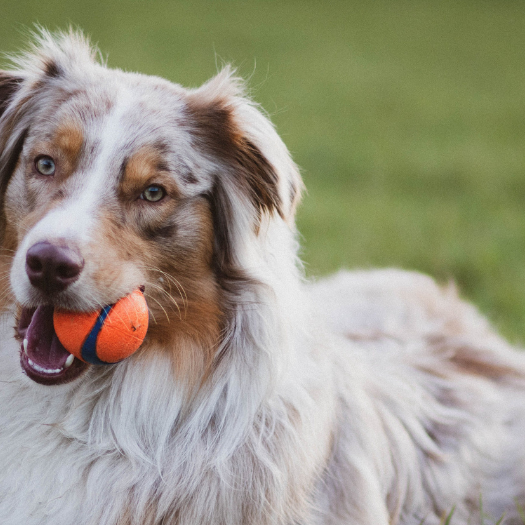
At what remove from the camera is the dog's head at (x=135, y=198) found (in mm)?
3170

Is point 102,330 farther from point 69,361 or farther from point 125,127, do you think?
point 125,127

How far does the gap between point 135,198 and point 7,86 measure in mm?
1067

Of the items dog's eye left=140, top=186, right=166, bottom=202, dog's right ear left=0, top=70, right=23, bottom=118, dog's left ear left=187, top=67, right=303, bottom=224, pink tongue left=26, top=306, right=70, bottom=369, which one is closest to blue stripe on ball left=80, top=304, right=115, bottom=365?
pink tongue left=26, top=306, right=70, bottom=369

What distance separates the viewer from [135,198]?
11.1ft

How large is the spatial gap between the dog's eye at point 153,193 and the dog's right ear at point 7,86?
3.31 ft

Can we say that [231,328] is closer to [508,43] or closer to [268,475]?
[268,475]

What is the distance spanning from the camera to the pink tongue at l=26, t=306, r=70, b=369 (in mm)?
3227

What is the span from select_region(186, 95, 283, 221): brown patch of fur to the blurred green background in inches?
20.8

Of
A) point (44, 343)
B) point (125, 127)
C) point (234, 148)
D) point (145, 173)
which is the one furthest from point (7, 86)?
point (44, 343)

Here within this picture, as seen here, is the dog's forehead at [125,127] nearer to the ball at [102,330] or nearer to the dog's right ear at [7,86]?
the dog's right ear at [7,86]

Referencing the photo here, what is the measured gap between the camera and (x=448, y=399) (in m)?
4.48

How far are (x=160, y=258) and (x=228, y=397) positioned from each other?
71 cm

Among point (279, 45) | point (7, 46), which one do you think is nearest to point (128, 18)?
point (279, 45)

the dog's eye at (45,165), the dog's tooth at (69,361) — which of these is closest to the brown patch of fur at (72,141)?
Answer: the dog's eye at (45,165)
